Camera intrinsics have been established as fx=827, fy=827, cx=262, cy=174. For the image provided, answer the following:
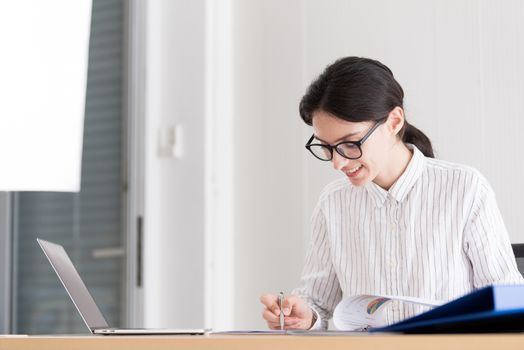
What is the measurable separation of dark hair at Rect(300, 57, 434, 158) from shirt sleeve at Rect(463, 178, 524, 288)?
29 cm

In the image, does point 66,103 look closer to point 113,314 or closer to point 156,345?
point 156,345

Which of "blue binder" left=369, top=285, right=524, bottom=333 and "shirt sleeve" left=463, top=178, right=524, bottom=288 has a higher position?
"shirt sleeve" left=463, top=178, right=524, bottom=288

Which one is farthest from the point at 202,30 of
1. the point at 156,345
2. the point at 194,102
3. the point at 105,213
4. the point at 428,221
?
the point at 156,345

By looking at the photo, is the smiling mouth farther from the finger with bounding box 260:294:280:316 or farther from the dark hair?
the finger with bounding box 260:294:280:316

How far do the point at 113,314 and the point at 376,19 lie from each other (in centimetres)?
135

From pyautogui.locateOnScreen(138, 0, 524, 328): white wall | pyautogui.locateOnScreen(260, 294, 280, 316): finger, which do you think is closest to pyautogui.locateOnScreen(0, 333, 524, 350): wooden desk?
pyautogui.locateOnScreen(260, 294, 280, 316): finger

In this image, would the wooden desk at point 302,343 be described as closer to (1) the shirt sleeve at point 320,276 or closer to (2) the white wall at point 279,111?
(1) the shirt sleeve at point 320,276

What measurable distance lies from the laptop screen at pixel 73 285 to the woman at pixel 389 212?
0.57m

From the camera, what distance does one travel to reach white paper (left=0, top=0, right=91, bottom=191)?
1512 mm

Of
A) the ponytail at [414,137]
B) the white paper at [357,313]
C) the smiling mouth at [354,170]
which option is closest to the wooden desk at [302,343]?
the white paper at [357,313]

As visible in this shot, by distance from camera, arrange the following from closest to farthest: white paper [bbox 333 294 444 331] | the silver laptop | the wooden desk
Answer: the wooden desk → white paper [bbox 333 294 444 331] → the silver laptop

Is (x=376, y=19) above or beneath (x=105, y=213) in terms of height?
above

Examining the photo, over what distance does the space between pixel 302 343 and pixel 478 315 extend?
0.48ft

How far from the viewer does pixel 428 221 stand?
6.20 ft
